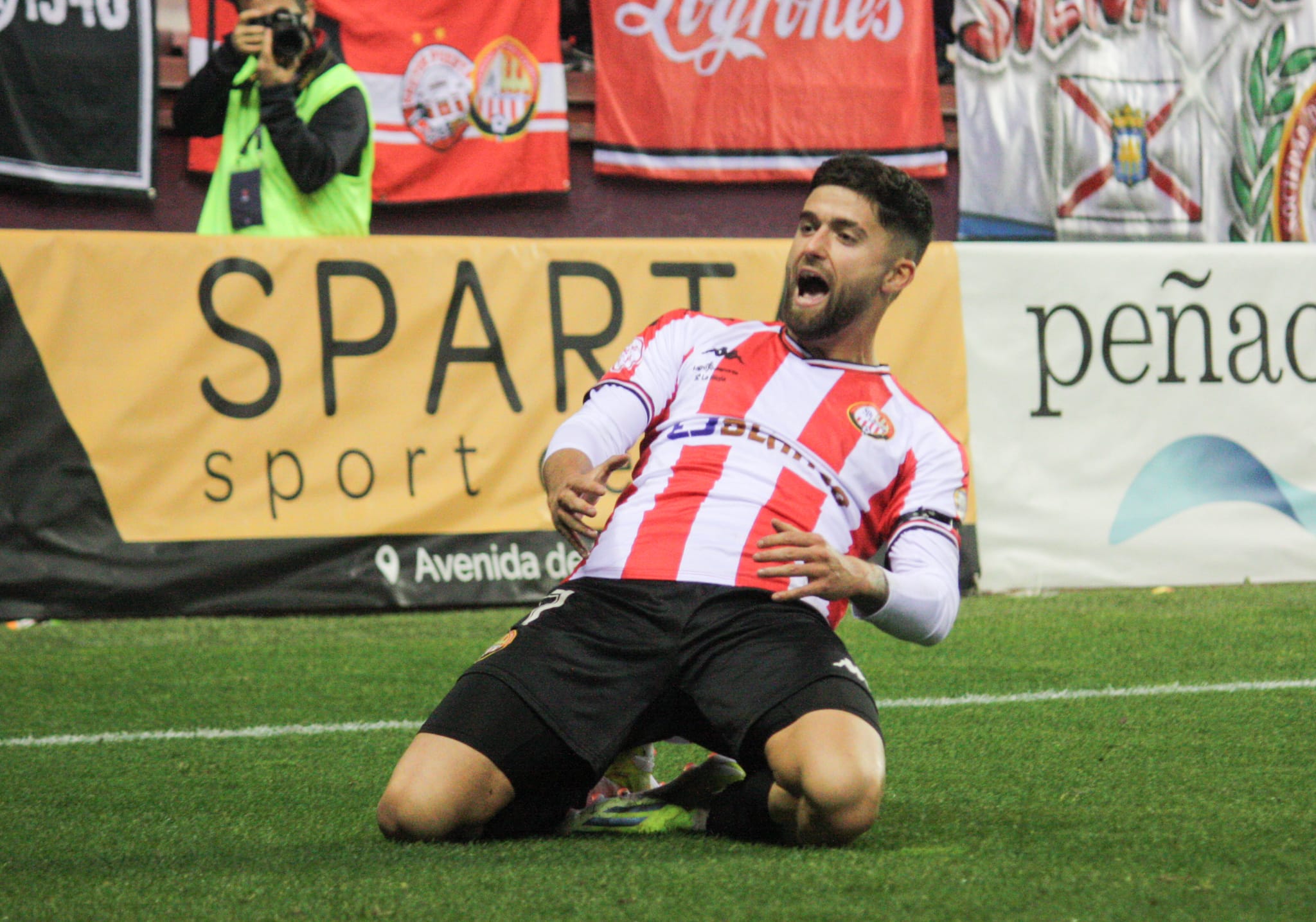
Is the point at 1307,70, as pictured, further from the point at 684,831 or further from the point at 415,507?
the point at 684,831

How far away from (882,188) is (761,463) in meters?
0.65

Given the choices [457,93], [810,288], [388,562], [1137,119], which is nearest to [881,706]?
[810,288]

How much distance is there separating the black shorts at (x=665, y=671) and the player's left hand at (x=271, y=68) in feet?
11.5

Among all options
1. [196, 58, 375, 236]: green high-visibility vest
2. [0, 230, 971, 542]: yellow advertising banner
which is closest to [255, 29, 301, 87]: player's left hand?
[196, 58, 375, 236]: green high-visibility vest

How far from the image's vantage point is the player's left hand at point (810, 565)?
273 centimetres

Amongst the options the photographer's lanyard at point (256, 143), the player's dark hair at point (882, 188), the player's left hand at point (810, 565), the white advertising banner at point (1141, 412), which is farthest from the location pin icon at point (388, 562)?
the player's left hand at point (810, 565)

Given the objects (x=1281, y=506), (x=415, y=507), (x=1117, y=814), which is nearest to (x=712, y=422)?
(x=1117, y=814)

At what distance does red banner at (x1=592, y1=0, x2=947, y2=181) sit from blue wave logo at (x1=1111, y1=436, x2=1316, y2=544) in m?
2.38

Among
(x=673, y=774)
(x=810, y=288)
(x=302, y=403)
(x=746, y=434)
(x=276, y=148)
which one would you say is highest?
(x=276, y=148)

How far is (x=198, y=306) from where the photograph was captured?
5.88m

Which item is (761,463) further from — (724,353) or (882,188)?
(882,188)

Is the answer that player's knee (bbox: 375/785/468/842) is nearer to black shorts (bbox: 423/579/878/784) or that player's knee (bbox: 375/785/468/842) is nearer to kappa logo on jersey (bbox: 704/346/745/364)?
black shorts (bbox: 423/579/878/784)

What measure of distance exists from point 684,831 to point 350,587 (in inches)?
124

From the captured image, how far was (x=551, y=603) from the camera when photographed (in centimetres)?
321
